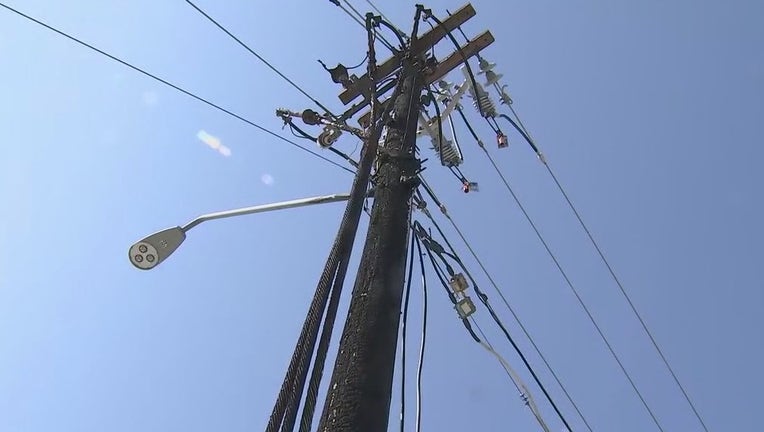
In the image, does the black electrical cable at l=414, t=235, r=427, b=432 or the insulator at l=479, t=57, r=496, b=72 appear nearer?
the black electrical cable at l=414, t=235, r=427, b=432

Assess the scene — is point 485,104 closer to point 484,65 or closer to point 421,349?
point 484,65

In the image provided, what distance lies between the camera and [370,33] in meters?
6.27

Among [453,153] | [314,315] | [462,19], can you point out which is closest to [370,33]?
[462,19]

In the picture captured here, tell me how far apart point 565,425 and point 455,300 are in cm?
173

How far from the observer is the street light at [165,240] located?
4777 mm

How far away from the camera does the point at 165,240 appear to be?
15.9 ft

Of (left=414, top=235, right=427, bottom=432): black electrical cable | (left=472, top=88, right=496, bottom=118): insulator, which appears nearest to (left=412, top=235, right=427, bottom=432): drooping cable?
(left=414, top=235, right=427, bottom=432): black electrical cable

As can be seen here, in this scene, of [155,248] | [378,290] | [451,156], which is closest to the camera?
[378,290]

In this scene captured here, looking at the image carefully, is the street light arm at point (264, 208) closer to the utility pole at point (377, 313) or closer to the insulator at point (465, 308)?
the utility pole at point (377, 313)

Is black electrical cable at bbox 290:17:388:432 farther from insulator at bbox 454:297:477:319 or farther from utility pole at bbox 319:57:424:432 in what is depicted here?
insulator at bbox 454:297:477:319

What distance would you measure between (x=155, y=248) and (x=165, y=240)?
0.31 feet

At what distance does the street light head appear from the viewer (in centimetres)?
477

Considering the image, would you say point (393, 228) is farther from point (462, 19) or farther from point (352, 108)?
point (462, 19)

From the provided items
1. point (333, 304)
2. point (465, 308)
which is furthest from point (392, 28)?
point (333, 304)
